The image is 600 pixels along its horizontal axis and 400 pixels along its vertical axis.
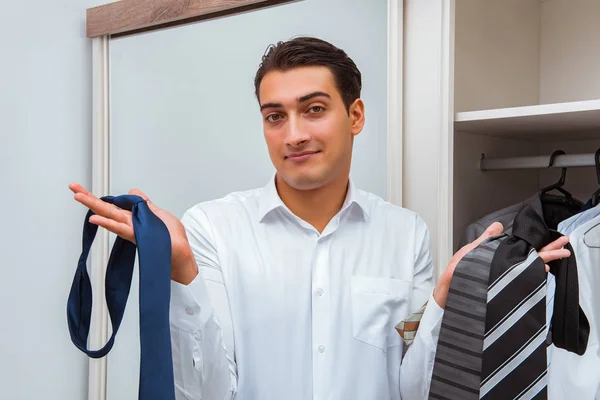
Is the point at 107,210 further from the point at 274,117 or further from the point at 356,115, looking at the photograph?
the point at 356,115

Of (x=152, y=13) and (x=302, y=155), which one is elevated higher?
(x=152, y=13)

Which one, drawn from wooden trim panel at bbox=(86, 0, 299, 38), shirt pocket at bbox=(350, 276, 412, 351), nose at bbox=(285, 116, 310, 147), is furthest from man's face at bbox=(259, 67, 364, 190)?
wooden trim panel at bbox=(86, 0, 299, 38)

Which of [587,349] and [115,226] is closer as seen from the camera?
[115,226]

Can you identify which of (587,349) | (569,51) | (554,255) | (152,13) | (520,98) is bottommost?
(587,349)

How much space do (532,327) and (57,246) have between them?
57.1 inches

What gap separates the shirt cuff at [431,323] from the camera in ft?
3.23

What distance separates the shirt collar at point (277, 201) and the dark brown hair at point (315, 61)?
176 mm

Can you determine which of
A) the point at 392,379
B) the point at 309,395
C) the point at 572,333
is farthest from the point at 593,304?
the point at 309,395

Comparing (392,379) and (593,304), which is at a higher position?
(593,304)

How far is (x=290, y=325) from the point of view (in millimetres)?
1164

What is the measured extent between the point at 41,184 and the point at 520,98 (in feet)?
4.47

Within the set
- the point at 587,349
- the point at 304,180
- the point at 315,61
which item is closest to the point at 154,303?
the point at 304,180

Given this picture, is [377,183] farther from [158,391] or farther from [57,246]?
[57,246]

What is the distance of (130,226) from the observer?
2.77 feet
